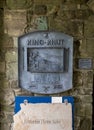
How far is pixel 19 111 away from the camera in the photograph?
2426 millimetres

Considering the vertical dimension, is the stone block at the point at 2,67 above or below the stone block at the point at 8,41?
below

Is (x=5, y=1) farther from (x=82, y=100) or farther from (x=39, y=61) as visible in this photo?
(x=82, y=100)

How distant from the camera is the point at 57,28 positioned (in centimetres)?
236

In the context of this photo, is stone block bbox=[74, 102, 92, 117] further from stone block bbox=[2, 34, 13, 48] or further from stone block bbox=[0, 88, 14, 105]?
stone block bbox=[2, 34, 13, 48]

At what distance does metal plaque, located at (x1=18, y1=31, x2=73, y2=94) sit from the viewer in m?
2.36

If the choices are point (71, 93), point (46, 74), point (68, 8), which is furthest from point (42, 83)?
point (68, 8)

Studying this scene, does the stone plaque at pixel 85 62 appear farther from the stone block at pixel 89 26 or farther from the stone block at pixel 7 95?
the stone block at pixel 7 95

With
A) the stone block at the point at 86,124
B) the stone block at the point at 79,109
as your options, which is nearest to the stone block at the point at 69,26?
the stone block at the point at 79,109

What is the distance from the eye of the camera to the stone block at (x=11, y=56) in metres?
2.40

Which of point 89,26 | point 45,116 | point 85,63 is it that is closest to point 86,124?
point 45,116

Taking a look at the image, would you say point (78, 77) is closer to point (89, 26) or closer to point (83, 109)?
point (83, 109)

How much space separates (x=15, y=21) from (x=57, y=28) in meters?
0.43

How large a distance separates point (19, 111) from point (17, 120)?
3.8 inches

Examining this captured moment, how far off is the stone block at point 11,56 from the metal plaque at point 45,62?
0.05 meters
